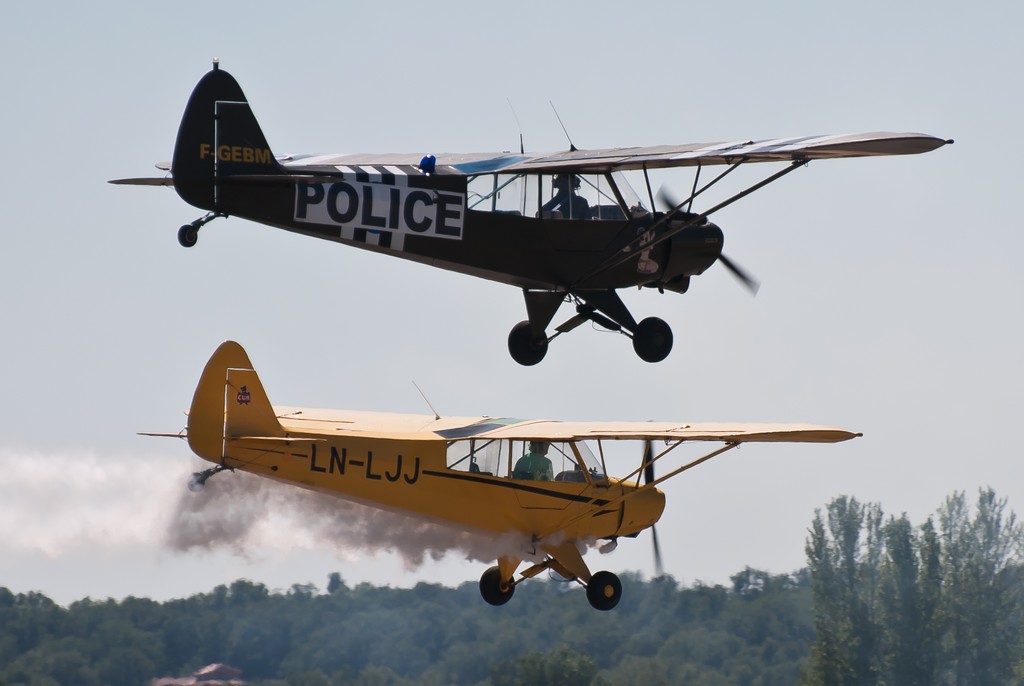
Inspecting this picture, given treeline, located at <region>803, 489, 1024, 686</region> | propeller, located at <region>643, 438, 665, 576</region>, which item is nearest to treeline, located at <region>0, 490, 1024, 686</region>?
treeline, located at <region>803, 489, 1024, 686</region>

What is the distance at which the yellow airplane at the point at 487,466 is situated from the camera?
19.8 meters

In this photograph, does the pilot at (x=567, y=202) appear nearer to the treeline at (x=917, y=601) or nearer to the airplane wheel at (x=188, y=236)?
the airplane wheel at (x=188, y=236)

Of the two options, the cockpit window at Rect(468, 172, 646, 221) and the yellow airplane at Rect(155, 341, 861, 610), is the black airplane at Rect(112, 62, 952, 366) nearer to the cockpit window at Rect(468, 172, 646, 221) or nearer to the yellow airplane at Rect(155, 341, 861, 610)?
the cockpit window at Rect(468, 172, 646, 221)

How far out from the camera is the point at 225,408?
19.9 meters

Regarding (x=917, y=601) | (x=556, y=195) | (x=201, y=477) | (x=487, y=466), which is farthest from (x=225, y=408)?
(x=917, y=601)

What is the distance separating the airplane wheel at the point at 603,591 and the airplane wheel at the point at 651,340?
2.78 m

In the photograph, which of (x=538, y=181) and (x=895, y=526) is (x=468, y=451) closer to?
(x=538, y=181)

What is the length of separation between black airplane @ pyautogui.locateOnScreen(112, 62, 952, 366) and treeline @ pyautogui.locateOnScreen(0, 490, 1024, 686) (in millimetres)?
23849

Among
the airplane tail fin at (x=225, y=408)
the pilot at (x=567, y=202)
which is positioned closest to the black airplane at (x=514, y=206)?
the pilot at (x=567, y=202)

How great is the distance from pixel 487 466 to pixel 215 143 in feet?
17.3

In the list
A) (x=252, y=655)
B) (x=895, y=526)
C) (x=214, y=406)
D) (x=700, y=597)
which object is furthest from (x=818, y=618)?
(x=214, y=406)

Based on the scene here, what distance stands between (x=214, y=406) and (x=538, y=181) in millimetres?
4582

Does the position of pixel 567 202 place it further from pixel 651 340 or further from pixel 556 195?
pixel 651 340

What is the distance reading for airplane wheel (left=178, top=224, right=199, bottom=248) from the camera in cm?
1712
